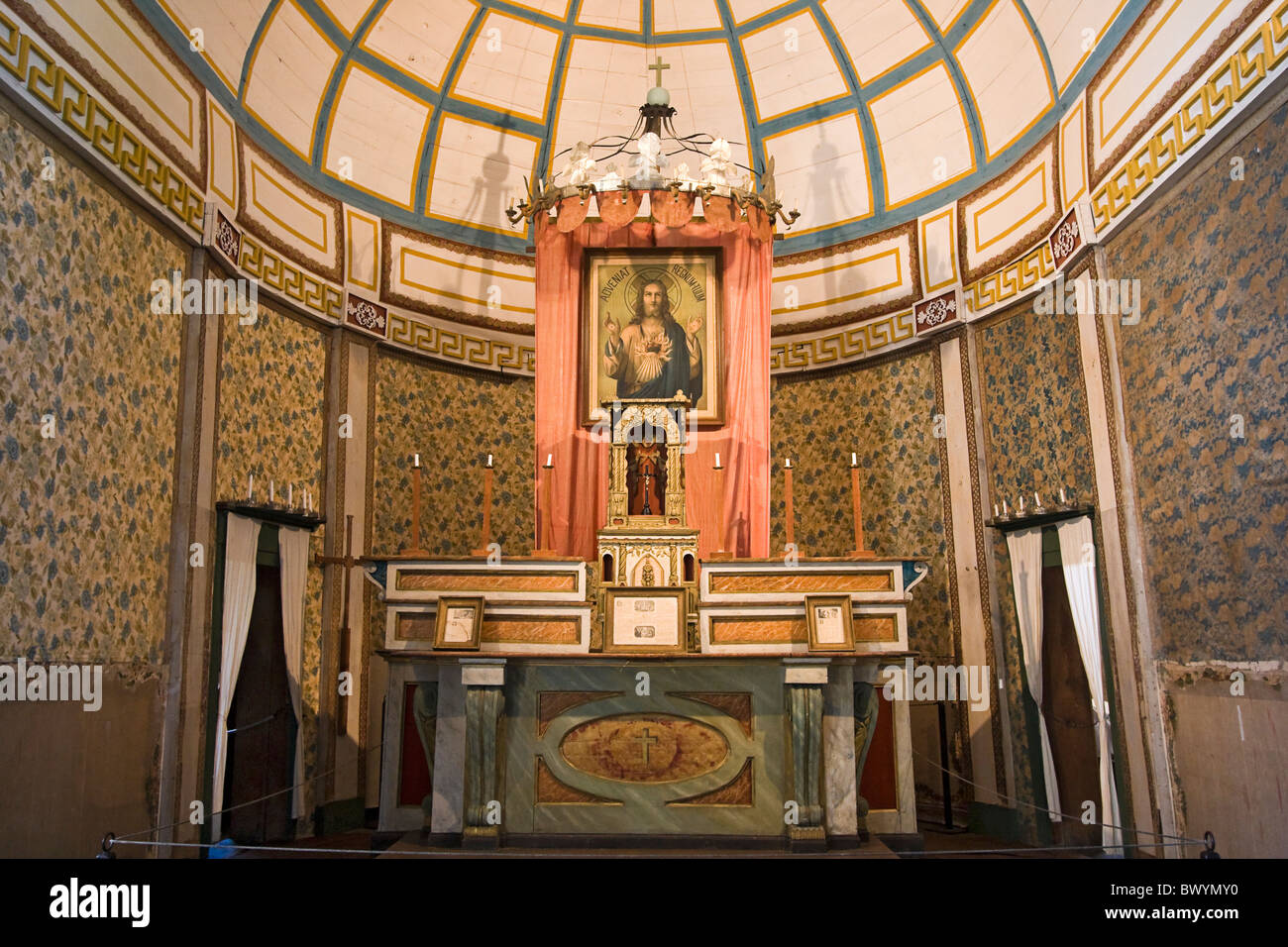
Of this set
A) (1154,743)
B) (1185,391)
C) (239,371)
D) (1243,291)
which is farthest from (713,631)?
(239,371)

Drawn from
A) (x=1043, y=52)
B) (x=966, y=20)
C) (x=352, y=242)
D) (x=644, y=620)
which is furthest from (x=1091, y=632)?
(x=352, y=242)

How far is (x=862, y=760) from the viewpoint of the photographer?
274 inches

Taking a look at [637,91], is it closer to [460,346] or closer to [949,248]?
[460,346]

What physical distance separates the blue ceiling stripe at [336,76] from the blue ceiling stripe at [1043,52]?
6.28 metres

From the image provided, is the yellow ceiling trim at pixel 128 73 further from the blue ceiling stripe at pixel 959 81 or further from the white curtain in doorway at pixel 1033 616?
the white curtain in doorway at pixel 1033 616

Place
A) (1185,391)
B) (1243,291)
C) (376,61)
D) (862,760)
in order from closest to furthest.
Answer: (1243,291), (1185,391), (862,760), (376,61)

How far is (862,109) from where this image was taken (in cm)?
1058

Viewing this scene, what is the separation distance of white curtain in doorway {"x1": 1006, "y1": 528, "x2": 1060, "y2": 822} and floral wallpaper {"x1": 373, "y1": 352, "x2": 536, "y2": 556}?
17.5 feet

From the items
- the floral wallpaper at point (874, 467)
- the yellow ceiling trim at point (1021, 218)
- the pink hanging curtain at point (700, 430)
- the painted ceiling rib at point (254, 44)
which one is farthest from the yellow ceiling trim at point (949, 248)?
the painted ceiling rib at point (254, 44)

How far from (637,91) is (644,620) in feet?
23.2

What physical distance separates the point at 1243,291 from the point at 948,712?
5.07 meters

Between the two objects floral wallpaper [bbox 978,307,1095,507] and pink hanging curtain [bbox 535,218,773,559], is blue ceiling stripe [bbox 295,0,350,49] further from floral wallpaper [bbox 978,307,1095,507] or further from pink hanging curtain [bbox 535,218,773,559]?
floral wallpaper [bbox 978,307,1095,507]

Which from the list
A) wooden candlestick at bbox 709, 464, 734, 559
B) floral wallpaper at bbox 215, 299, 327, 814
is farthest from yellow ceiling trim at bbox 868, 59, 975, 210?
floral wallpaper at bbox 215, 299, 327, 814
